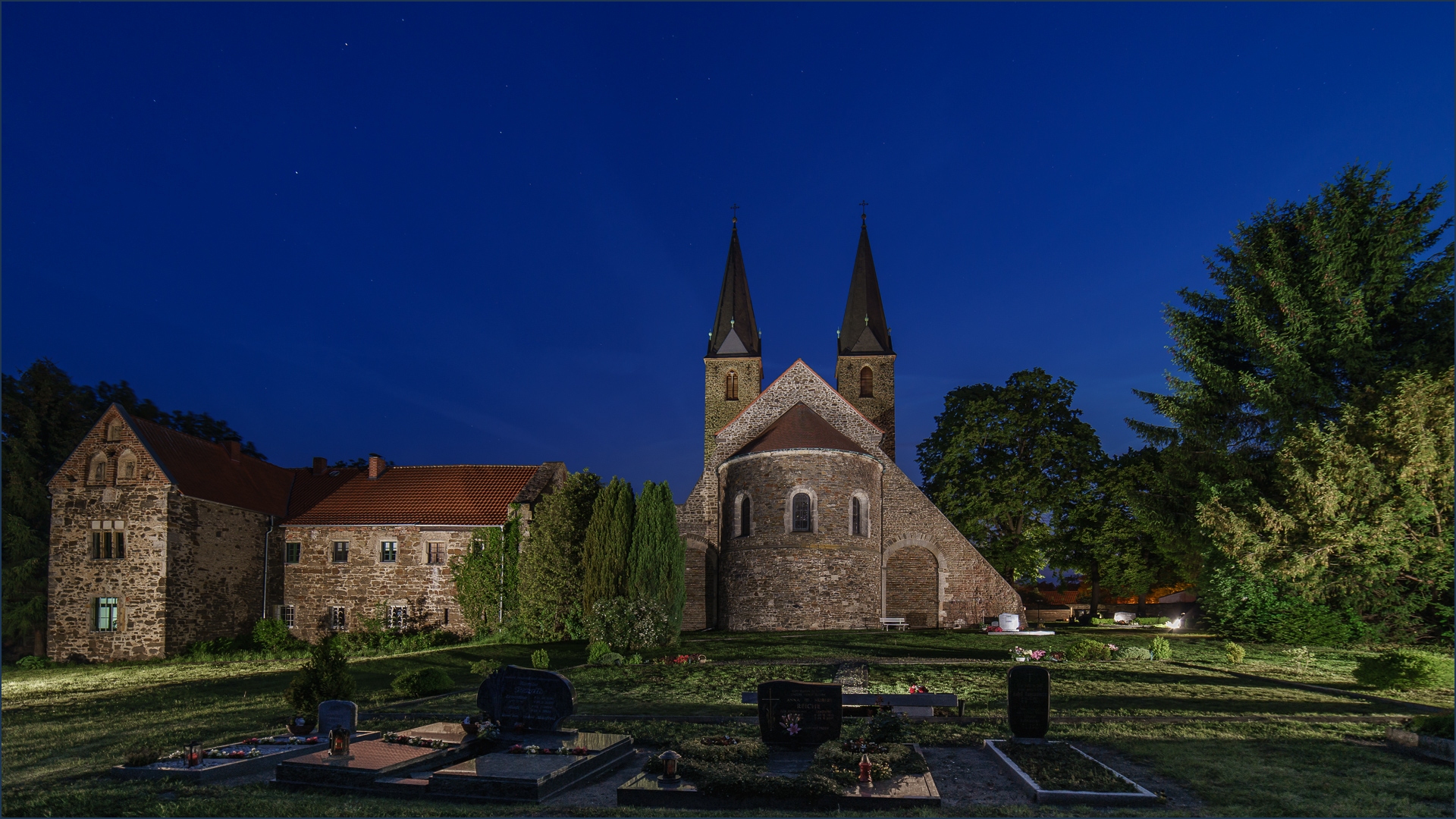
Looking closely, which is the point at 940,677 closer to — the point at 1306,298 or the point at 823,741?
the point at 823,741

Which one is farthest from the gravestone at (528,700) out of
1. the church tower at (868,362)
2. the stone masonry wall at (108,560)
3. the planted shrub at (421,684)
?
the church tower at (868,362)

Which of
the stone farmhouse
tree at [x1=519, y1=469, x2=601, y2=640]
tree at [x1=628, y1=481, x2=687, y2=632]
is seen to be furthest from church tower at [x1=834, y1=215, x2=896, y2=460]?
tree at [x1=628, y1=481, x2=687, y2=632]

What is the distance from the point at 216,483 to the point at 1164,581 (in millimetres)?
38302

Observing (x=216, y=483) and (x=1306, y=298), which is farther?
(x=216, y=483)

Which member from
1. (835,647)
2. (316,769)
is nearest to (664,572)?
(835,647)

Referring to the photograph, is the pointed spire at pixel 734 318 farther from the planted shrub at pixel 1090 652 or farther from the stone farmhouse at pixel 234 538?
the planted shrub at pixel 1090 652

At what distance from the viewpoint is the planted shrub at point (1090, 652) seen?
738 inches

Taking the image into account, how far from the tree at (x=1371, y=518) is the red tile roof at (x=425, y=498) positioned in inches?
892

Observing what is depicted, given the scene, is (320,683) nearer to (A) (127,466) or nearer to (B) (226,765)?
(B) (226,765)

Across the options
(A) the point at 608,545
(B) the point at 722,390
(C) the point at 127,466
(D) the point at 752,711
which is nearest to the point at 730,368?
(B) the point at 722,390

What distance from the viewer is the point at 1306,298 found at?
72.8 feet

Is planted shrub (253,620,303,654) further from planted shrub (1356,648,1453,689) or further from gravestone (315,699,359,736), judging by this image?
planted shrub (1356,648,1453,689)

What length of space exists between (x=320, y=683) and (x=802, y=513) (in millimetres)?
19902

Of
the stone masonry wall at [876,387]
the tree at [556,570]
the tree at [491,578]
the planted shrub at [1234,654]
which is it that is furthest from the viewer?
the stone masonry wall at [876,387]
